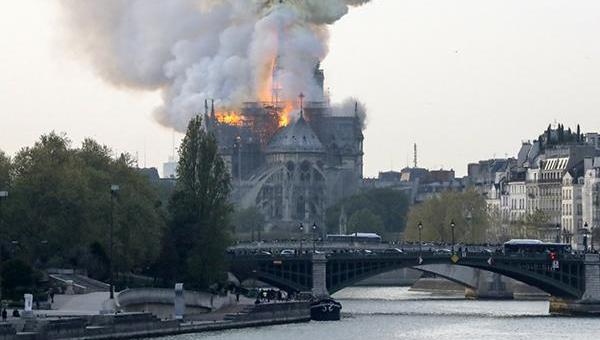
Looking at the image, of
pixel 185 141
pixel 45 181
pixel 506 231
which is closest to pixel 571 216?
pixel 506 231

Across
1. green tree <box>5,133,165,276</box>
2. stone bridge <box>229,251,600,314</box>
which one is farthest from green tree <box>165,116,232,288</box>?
stone bridge <box>229,251,600,314</box>

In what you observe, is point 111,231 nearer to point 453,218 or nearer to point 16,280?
point 16,280

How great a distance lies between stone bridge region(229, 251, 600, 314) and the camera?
423 feet

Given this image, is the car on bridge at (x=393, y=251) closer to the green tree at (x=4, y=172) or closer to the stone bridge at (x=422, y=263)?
the stone bridge at (x=422, y=263)

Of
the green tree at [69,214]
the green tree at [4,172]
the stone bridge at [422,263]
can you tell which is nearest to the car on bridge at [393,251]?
the stone bridge at [422,263]

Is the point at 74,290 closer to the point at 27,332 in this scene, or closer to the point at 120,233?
the point at 120,233

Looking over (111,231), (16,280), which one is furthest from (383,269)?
(16,280)

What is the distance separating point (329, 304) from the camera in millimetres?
116125

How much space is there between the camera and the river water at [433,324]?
4060 inches

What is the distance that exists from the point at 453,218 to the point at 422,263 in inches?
2145

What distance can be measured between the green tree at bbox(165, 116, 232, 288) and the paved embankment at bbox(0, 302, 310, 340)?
4.68m

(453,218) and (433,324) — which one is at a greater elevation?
(453,218)

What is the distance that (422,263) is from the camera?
428ft

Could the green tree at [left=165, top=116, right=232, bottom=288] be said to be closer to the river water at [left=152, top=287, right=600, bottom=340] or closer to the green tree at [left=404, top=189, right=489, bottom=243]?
the river water at [left=152, top=287, right=600, bottom=340]
